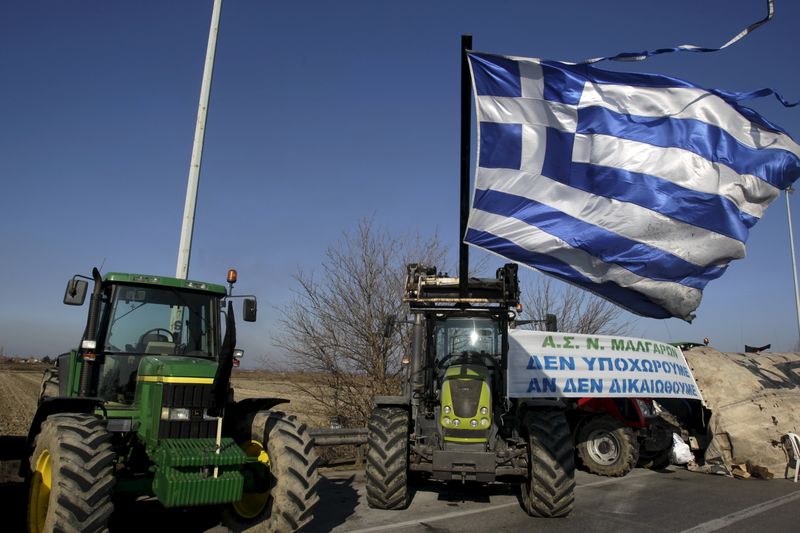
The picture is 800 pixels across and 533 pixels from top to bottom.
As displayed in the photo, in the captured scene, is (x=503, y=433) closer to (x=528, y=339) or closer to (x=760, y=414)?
(x=528, y=339)

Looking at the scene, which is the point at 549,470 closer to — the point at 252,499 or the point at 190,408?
the point at 252,499

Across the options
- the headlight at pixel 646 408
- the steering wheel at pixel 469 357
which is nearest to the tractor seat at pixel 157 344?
the steering wheel at pixel 469 357

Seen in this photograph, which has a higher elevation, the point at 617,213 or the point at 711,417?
the point at 617,213

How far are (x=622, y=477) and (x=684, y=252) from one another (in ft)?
23.0

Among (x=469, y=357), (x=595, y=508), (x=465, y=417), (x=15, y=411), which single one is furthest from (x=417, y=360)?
(x=15, y=411)

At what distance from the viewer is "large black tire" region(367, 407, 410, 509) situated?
24.9ft

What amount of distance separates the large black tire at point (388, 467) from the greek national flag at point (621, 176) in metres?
3.44

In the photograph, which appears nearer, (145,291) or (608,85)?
(608,85)

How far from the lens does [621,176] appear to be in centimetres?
575

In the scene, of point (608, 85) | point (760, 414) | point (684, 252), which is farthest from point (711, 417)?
point (608, 85)

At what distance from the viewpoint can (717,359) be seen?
13.1 meters

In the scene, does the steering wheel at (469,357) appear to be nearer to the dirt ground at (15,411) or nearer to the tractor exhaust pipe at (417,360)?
the tractor exhaust pipe at (417,360)

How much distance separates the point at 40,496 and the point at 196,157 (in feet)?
20.8

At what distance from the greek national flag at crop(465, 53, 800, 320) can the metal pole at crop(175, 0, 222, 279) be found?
6044mm
